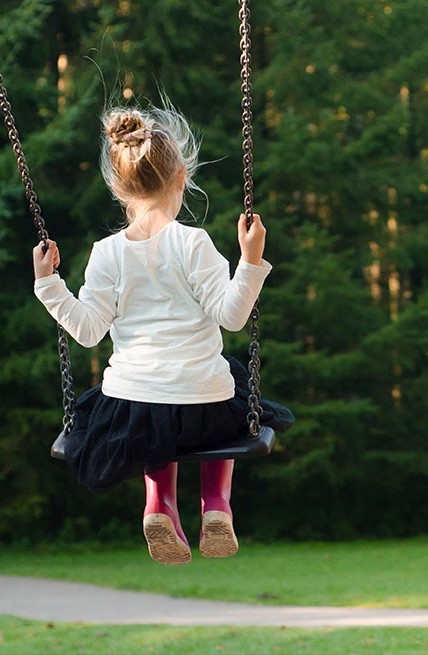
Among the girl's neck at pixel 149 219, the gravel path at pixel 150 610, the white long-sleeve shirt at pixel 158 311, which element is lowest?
the gravel path at pixel 150 610

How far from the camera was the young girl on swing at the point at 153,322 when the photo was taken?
107 inches

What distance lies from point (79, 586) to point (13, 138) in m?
10.4

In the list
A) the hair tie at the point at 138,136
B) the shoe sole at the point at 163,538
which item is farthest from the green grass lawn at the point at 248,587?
the hair tie at the point at 138,136

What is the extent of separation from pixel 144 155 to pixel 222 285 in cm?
32

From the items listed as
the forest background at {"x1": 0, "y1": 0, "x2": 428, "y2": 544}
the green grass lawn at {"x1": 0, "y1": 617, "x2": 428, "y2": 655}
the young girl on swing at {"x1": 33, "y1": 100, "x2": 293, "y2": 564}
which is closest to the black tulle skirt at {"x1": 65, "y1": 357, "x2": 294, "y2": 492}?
the young girl on swing at {"x1": 33, "y1": 100, "x2": 293, "y2": 564}

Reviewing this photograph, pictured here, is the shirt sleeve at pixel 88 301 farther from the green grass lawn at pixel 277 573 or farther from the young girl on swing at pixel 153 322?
the green grass lawn at pixel 277 573

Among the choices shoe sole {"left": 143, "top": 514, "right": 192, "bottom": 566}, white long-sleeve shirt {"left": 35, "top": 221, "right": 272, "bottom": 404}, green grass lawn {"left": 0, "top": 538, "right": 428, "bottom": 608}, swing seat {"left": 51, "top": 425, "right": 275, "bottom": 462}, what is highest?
white long-sleeve shirt {"left": 35, "top": 221, "right": 272, "bottom": 404}

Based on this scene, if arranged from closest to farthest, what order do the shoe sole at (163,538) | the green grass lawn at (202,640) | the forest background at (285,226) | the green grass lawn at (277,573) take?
1. the shoe sole at (163,538)
2. the green grass lawn at (202,640)
3. the forest background at (285,226)
4. the green grass lawn at (277,573)

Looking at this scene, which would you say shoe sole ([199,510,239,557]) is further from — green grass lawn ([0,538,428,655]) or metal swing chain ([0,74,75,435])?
green grass lawn ([0,538,428,655])

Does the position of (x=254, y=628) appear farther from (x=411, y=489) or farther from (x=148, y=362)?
(x=148, y=362)

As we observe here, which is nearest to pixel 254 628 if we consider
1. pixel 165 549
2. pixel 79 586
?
pixel 79 586

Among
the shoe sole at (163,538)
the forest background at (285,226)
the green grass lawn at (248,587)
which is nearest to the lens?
the shoe sole at (163,538)

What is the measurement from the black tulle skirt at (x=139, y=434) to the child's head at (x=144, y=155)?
0.45 metres

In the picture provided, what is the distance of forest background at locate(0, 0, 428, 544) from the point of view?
12.3 m
